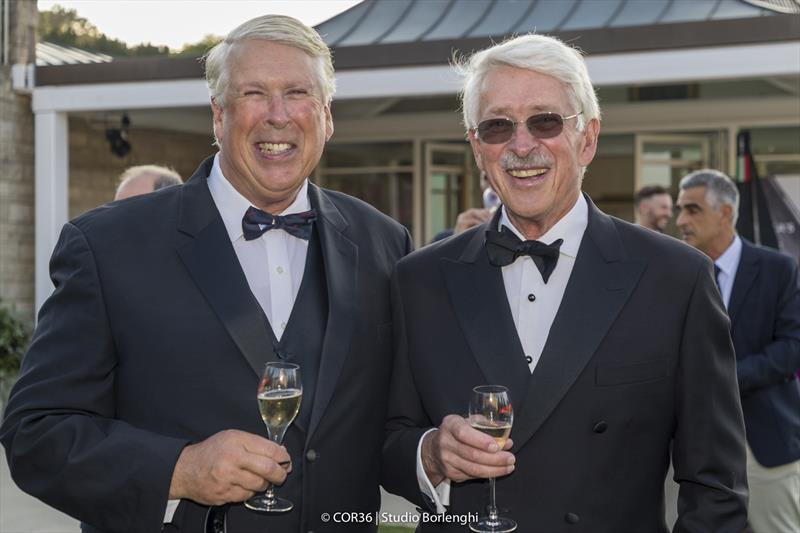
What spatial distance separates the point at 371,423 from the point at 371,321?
324mm

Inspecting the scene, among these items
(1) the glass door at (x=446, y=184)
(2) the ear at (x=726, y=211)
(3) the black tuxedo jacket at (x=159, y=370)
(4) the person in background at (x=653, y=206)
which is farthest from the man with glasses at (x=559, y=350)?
(1) the glass door at (x=446, y=184)

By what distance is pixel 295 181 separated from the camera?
3.01 m

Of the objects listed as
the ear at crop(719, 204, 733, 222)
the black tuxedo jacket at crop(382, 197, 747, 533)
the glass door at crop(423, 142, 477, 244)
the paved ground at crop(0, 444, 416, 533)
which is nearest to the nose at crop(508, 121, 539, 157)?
the black tuxedo jacket at crop(382, 197, 747, 533)

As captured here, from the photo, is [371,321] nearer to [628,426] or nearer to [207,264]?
[207,264]

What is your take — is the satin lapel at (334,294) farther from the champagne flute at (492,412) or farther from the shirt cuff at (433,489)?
the champagne flute at (492,412)

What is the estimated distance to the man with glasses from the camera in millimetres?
2766

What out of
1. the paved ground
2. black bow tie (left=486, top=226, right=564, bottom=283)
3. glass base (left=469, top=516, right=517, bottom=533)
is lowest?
the paved ground

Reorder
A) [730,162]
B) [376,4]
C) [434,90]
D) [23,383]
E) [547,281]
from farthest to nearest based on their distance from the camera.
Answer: [730,162] → [376,4] → [434,90] → [547,281] → [23,383]

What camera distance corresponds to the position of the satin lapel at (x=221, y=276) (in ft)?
9.14

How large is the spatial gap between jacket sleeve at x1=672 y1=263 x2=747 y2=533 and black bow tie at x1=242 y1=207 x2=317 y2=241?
4.01ft

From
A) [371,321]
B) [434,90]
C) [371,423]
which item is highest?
[434,90]

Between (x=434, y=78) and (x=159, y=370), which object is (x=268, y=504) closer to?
(x=159, y=370)

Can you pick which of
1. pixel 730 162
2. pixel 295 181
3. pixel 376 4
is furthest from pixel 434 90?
pixel 295 181

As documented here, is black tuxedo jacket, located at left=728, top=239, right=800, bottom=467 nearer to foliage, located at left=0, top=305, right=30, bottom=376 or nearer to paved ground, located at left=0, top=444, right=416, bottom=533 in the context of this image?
paved ground, located at left=0, top=444, right=416, bottom=533
